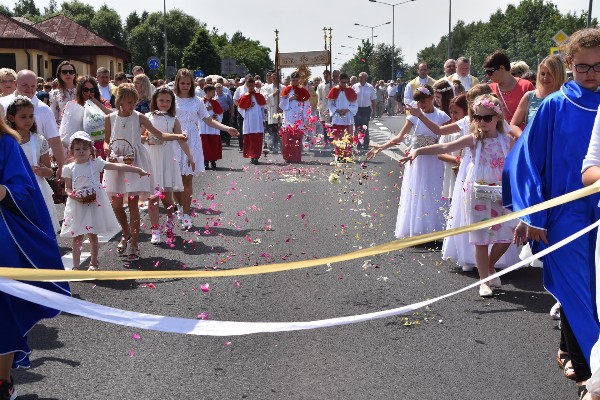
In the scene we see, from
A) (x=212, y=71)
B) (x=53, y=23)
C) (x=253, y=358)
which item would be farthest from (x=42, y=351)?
(x=212, y=71)

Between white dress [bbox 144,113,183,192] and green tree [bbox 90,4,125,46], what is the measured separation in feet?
495

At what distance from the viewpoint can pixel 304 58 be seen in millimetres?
29188

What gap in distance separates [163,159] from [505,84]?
401cm

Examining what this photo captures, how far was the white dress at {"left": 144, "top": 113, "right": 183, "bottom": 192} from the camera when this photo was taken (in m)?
11.4

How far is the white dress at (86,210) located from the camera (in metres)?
8.98

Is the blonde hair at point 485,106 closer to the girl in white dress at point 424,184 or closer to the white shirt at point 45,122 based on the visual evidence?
the girl in white dress at point 424,184

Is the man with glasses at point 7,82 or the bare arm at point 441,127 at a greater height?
the man with glasses at point 7,82

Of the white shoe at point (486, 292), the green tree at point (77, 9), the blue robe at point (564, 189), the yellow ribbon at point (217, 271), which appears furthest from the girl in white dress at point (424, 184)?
the green tree at point (77, 9)

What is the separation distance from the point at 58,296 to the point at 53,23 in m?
93.1

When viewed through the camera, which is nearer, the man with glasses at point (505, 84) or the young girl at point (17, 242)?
the young girl at point (17, 242)

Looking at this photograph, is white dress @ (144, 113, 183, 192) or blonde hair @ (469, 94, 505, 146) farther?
white dress @ (144, 113, 183, 192)

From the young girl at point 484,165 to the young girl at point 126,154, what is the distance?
10.7 feet

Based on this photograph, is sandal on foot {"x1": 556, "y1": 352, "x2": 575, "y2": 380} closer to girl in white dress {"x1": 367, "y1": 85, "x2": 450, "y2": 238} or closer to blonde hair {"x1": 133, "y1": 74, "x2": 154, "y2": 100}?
girl in white dress {"x1": 367, "y1": 85, "x2": 450, "y2": 238}

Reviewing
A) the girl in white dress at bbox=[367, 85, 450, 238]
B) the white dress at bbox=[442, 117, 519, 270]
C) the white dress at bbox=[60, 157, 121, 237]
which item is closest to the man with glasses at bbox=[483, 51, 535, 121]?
the girl in white dress at bbox=[367, 85, 450, 238]
